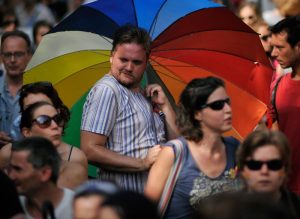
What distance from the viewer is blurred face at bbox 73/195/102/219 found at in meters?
5.64

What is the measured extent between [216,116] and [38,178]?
1.29m

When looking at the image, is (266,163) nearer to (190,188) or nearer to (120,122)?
(190,188)

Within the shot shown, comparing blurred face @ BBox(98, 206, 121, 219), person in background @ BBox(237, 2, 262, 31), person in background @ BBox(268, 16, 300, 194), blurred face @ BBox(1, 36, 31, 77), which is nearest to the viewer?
blurred face @ BBox(98, 206, 121, 219)

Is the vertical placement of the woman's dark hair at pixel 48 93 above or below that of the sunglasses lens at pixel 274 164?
above


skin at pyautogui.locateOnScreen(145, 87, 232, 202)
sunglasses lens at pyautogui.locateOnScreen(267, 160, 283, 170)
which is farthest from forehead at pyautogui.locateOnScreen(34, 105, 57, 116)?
sunglasses lens at pyautogui.locateOnScreen(267, 160, 283, 170)

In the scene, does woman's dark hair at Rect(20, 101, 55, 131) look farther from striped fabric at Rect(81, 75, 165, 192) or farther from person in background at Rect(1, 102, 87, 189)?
striped fabric at Rect(81, 75, 165, 192)

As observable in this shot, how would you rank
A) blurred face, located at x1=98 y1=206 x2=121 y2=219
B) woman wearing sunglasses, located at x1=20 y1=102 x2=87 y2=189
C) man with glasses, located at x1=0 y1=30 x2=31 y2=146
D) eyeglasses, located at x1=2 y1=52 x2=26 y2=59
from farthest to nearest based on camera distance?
eyeglasses, located at x1=2 y1=52 x2=26 y2=59
man with glasses, located at x1=0 y1=30 x2=31 y2=146
woman wearing sunglasses, located at x1=20 y1=102 x2=87 y2=189
blurred face, located at x1=98 y1=206 x2=121 y2=219

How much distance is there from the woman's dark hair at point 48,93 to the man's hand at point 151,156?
2.16ft

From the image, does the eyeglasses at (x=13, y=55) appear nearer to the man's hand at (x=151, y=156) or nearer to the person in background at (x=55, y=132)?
the person in background at (x=55, y=132)

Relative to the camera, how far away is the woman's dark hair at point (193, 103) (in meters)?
7.28

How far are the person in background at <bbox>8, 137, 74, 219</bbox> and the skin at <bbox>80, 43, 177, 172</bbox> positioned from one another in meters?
0.92

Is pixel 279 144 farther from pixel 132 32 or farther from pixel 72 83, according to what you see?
pixel 72 83

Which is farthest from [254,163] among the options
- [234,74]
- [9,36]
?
[9,36]

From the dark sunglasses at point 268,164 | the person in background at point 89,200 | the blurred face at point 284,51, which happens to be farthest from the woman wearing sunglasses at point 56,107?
the blurred face at point 284,51
